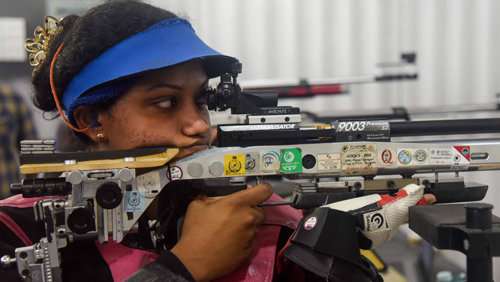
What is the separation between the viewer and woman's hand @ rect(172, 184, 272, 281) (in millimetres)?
767

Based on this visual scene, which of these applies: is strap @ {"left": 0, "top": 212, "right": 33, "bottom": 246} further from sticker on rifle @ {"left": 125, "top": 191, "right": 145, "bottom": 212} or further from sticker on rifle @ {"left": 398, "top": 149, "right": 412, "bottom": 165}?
sticker on rifle @ {"left": 398, "top": 149, "right": 412, "bottom": 165}

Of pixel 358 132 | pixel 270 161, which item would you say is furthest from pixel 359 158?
pixel 270 161

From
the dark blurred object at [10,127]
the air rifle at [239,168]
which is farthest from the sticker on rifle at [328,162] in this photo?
the dark blurred object at [10,127]

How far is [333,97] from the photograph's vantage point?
206 centimetres

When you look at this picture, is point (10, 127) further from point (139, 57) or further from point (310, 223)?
point (310, 223)

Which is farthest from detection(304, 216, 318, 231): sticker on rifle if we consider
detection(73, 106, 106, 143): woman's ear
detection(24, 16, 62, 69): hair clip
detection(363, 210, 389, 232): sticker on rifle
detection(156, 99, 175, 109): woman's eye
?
detection(24, 16, 62, 69): hair clip

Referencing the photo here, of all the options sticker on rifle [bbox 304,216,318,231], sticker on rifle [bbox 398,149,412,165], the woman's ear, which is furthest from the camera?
the woman's ear

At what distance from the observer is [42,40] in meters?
1.01

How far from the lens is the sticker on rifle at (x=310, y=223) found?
71 centimetres

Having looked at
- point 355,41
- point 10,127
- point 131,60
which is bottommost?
point 10,127

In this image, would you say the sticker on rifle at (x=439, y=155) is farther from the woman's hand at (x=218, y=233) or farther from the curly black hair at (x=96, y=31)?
the curly black hair at (x=96, y=31)

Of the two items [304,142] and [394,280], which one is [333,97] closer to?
[394,280]

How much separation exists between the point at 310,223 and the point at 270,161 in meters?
0.13

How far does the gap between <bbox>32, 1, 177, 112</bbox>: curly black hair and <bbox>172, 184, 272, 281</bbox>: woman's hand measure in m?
0.32
